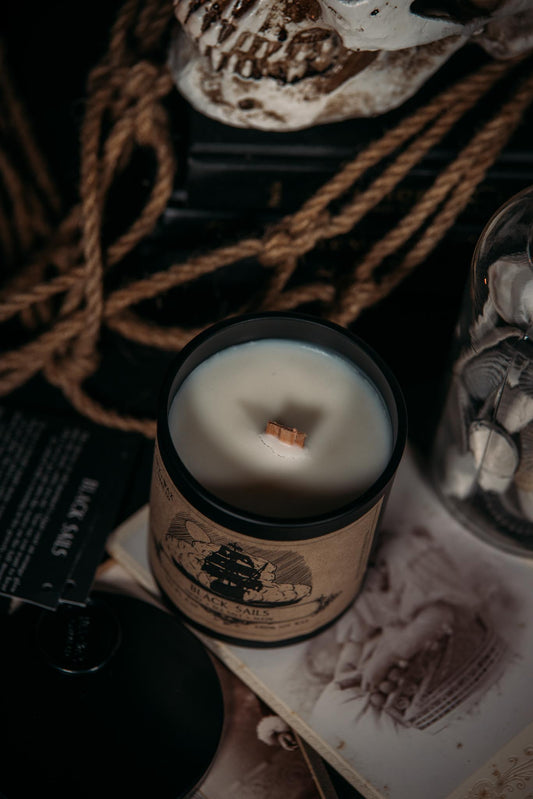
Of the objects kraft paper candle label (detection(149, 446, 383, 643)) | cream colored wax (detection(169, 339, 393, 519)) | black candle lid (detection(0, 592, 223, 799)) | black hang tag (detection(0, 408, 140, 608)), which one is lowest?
black candle lid (detection(0, 592, 223, 799))

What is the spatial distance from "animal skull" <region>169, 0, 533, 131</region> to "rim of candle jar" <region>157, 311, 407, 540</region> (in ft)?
0.50

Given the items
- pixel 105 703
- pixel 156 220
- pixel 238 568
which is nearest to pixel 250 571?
pixel 238 568

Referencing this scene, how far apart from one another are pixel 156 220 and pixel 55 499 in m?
0.21

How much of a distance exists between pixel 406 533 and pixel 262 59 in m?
0.34

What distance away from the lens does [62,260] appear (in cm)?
65

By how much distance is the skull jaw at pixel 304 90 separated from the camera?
554 mm

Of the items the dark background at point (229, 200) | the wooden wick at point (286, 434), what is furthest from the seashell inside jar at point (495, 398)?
the wooden wick at point (286, 434)

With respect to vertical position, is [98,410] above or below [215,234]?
below

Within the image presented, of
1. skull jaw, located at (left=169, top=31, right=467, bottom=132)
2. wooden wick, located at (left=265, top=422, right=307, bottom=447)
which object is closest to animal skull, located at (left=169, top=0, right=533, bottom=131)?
skull jaw, located at (left=169, top=31, right=467, bottom=132)

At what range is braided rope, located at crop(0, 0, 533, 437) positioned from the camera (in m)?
0.59

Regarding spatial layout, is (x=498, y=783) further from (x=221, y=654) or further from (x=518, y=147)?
(x=518, y=147)

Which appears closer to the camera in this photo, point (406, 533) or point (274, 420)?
point (274, 420)

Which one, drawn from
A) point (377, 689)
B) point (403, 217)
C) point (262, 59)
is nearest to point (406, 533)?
point (377, 689)

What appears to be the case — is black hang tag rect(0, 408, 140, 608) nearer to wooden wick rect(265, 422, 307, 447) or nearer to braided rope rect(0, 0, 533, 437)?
braided rope rect(0, 0, 533, 437)
